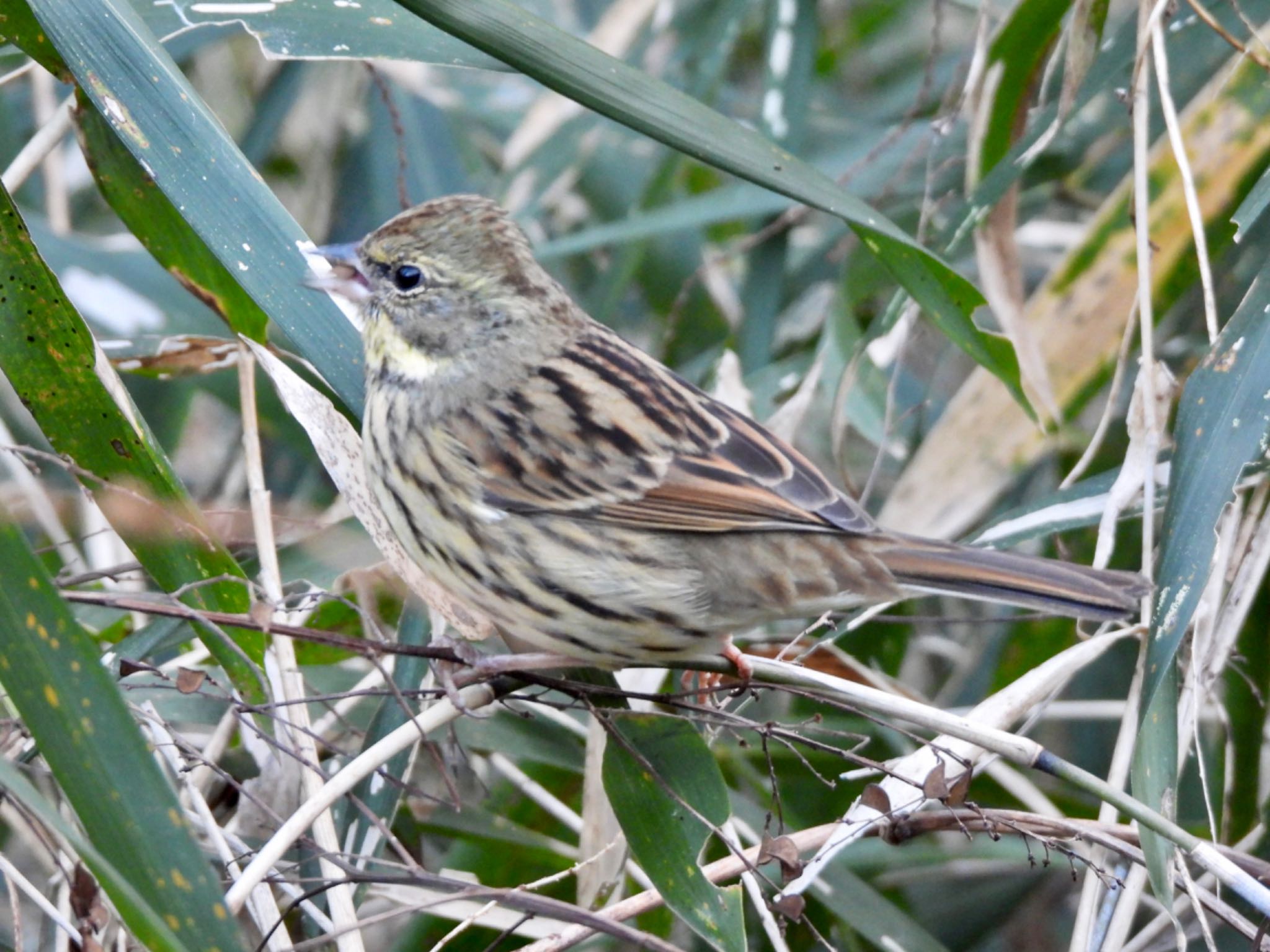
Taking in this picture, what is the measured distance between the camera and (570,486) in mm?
2420

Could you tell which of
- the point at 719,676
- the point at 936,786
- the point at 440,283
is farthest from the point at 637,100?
the point at 936,786

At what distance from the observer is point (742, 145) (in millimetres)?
2191

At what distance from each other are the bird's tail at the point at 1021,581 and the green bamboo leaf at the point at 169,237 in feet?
3.72

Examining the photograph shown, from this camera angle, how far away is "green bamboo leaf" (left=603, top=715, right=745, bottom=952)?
2074 millimetres

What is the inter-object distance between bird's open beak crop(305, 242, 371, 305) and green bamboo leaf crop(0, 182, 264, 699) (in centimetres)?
38

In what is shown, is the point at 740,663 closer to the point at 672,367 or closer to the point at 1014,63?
the point at 1014,63

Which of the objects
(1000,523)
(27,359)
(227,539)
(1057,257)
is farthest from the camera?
(1057,257)

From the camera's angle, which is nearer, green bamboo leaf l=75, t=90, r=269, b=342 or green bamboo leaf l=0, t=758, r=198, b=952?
green bamboo leaf l=0, t=758, r=198, b=952

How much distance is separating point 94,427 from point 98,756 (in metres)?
0.57

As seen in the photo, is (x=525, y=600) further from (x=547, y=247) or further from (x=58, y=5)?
(x=547, y=247)

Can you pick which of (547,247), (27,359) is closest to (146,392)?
(547,247)

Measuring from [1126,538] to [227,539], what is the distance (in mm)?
2026

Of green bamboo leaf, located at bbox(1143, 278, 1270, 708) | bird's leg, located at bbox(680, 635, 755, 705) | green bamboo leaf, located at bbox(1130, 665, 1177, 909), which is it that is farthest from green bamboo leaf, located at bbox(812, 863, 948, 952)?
green bamboo leaf, located at bbox(1143, 278, 1270, 708)

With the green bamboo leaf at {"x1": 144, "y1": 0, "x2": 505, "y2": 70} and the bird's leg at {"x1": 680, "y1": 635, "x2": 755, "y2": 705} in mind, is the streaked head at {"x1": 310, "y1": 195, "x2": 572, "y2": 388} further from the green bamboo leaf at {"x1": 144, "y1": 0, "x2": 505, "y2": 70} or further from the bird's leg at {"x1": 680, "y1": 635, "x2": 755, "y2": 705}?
the bird's leg at {"x1": 680, "y1": 635, "x2": 755, "y2": 705}
